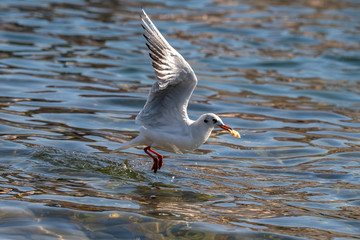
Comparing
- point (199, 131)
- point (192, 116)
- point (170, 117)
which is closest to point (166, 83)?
point (170, 117)

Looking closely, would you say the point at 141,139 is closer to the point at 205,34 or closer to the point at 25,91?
the point at 25,91

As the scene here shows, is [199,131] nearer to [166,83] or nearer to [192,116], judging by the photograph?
[166,83]

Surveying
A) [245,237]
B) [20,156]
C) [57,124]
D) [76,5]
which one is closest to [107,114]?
[57,124]

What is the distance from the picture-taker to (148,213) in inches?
252

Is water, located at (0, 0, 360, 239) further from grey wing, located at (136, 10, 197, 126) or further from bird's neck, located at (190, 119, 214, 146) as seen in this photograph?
grey wing, located at (136, 10, 197, 126)

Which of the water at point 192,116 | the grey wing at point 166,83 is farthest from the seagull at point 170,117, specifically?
the water at point 192,116

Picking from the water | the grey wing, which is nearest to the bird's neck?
the grey wing

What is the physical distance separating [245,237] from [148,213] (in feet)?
3.47

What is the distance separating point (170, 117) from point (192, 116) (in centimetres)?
347

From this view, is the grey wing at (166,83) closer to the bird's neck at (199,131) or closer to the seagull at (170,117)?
the seagull at (170,117)

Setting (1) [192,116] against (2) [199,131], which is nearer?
(2) [199,131]

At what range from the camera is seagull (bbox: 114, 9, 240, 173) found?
7.07m

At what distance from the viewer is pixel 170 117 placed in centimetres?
762

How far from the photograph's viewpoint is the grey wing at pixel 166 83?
6988 mm
